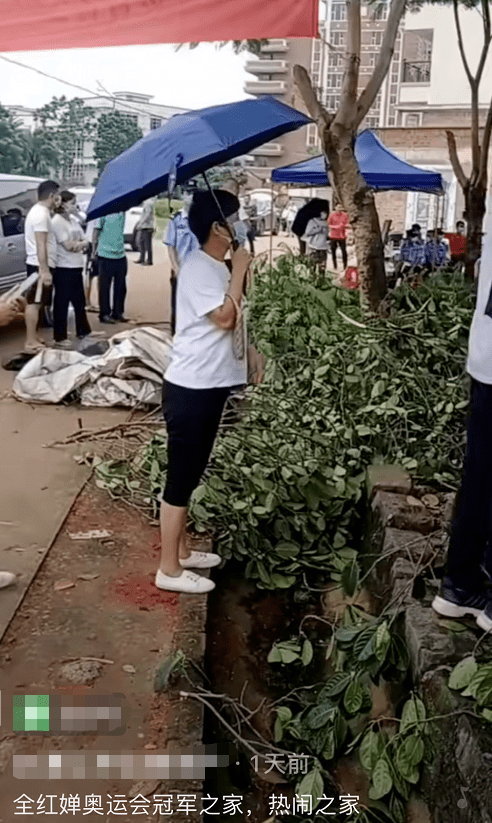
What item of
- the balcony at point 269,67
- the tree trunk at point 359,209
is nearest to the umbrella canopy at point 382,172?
the tree trunk at point 359,209

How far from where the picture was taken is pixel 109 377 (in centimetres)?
718

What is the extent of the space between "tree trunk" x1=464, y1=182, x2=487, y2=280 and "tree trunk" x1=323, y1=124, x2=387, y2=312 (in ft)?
4.36

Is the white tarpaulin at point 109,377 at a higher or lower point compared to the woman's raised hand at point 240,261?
lower

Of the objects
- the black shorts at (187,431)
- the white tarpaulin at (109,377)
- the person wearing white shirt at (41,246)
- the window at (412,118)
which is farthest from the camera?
the window at (412,118)

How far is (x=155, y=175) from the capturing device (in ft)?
11.4

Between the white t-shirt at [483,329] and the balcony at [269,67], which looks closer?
the white t-shirt at [483,329]

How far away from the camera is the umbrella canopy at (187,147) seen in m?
3.52

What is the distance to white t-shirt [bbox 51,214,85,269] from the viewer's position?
866 cm

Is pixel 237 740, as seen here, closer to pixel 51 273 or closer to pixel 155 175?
pixel 155 175

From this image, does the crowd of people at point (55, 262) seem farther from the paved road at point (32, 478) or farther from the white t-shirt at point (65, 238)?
the paved road at point (32, 478)

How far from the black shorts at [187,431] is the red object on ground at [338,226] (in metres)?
17.0

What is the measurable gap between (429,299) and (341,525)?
2001 mm

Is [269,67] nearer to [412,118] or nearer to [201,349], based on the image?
[412,118]

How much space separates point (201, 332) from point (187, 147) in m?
0.90
